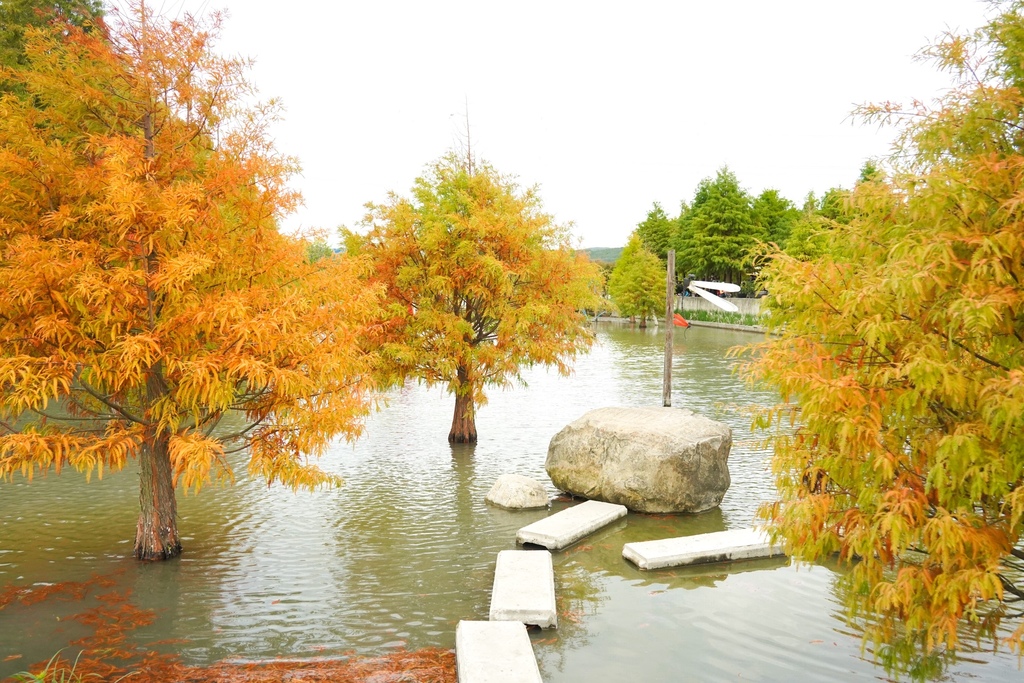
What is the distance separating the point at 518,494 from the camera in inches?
526

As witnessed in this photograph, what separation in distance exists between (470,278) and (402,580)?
8.56 meters

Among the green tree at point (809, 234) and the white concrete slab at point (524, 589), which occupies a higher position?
the green tree at point (809, 234)

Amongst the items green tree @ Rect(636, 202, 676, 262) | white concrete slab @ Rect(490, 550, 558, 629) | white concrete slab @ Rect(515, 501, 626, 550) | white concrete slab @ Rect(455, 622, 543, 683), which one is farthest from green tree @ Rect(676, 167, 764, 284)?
white concrete slab @ Rect(455, 622, 543, 683)

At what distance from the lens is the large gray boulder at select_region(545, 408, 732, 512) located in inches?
505

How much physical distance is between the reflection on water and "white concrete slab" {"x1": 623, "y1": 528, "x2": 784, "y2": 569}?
0.63 ft

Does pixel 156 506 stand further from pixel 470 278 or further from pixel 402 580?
pixel 470 278

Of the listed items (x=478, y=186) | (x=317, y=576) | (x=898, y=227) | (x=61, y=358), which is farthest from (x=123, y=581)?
(x=478, y=186)

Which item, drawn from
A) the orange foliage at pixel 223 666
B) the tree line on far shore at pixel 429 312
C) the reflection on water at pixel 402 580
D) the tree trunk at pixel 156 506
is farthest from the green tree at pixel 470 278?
the orange foliage at pixel 223 666

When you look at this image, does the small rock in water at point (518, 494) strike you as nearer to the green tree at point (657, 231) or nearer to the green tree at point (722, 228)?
the green tree at point (722, 228)

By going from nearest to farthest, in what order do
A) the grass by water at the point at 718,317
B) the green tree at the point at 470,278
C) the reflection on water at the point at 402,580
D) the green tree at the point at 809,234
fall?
1. the green tree at the point at 809,234
2. the reflection on water at the point at 402,580
3. the green tree at the point at 470,278
4. the grass by water at the point at 718,317

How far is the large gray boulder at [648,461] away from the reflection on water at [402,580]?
425 mm

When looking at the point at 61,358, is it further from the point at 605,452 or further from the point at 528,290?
the point at 528,290

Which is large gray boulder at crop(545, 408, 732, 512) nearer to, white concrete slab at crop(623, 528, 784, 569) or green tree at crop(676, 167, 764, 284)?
white concrete slab at crop(623, 528, 784, 569)

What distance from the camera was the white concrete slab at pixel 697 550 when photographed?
1035 cm
